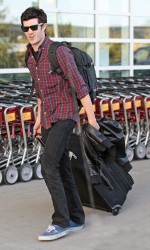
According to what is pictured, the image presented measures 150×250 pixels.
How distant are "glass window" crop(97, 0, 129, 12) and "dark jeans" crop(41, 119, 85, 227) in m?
7.29

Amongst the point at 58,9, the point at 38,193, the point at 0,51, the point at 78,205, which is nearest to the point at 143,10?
the point at 58,9

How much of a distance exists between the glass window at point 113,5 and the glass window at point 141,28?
1.18 feet

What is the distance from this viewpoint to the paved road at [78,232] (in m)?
5.59

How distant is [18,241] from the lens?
5672 mm

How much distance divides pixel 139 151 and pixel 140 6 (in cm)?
474

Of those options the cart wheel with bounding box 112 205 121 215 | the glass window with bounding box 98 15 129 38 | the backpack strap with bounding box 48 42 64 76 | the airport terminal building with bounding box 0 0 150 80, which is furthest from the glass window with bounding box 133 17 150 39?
the backpack strap with bounding box 48 42 64 76

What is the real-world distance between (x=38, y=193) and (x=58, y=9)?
523cm

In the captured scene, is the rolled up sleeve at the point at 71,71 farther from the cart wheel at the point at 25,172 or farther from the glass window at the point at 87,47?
the glass window at the point at 87,47

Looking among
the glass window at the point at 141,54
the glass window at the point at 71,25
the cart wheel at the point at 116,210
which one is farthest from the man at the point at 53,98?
the glass window at the point at 141,54

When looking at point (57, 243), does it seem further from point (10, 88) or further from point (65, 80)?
point (10, 88)

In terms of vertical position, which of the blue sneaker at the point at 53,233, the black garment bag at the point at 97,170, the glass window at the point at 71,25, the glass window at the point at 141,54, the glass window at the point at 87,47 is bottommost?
the blue sneaker at the point at 53,233

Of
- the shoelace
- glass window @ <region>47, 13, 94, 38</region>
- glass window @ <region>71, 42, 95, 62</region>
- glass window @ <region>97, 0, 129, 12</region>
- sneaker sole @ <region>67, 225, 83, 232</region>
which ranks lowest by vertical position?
sneaker sole @ <region>67, 225, 83, 232</region>

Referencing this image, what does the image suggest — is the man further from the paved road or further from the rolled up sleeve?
the paved road

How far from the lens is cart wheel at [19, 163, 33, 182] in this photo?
26.3 feet
